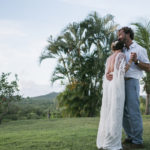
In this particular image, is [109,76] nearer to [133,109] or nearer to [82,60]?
[133,109]

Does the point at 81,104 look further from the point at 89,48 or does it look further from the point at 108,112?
the point at 108,112

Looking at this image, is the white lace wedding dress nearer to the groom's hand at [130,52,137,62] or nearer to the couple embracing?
the couple embracing

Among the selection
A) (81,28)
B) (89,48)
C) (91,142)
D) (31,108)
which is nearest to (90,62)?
(89,48)

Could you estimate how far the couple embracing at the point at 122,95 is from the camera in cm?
398

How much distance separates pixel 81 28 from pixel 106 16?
1.62 metres

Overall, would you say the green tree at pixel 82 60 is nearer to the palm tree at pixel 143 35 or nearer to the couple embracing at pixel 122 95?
the palm tree at pixel 143 35

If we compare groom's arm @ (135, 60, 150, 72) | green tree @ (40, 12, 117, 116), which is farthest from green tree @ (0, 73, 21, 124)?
groom's arm @ (135, 60, 150, 72)

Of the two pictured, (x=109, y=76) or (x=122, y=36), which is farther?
(x=122, y=36)

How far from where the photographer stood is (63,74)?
15.6m

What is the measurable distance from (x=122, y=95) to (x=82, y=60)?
1173 cm

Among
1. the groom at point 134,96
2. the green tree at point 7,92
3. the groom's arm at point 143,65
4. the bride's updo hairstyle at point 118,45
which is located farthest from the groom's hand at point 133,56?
the green tree at point 7,92

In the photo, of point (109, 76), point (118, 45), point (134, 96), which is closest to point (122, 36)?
point (118, 45)

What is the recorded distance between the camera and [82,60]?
1570 cm

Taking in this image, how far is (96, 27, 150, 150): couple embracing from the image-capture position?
13.0 feet
